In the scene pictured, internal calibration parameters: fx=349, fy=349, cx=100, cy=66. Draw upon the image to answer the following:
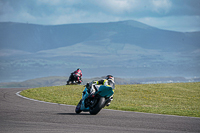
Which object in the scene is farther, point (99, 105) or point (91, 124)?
point (99, 105)

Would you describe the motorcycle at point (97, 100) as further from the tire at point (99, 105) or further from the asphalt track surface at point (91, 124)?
the asphalt track surface at point (91, 124)

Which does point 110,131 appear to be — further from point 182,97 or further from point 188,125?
point 182,97

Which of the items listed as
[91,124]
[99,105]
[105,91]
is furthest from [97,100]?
[91,124]

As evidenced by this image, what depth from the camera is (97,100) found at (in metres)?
13.2

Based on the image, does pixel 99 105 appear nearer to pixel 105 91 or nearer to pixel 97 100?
pixel 97 100

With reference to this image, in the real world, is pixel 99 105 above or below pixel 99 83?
below

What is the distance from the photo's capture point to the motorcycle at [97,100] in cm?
1295

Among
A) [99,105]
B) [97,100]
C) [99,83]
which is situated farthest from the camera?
[99,83]

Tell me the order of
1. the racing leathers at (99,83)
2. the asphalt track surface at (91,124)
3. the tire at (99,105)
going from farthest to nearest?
1. the racing leathers at (99,83)
2. the tire at (99,105)
3. the asphalt track surface at (91,124)

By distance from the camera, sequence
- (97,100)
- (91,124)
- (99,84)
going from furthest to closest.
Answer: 1. (99,84)
2. (97,100)
3. (91,124)

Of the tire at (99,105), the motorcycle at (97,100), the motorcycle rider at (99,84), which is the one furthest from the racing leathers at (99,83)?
the tire at (99,105)

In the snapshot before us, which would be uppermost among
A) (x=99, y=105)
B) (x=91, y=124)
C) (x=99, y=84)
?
(x=99, y=84)

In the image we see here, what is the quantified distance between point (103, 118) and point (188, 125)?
3.00m

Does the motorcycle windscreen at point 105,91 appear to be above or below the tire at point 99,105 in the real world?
above
